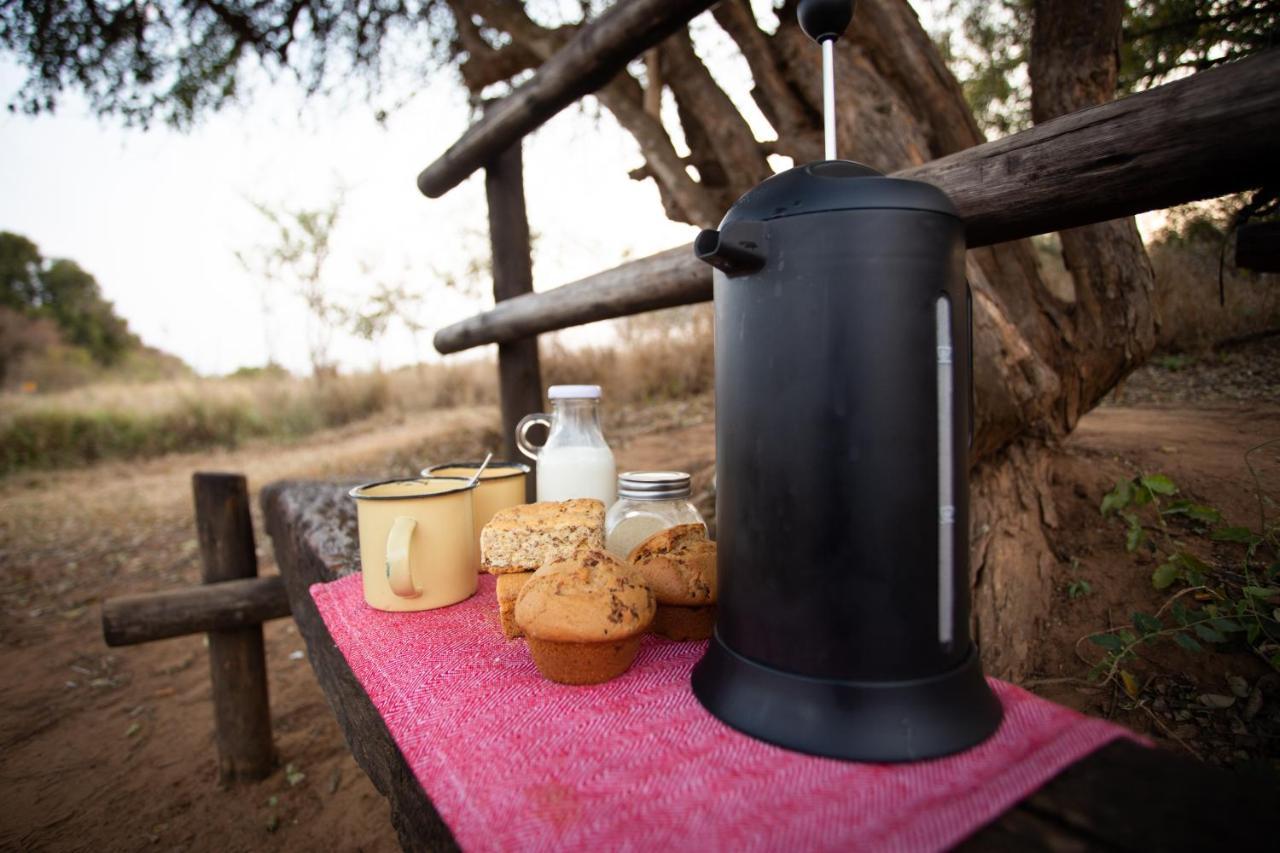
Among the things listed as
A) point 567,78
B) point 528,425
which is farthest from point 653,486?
point 567,78

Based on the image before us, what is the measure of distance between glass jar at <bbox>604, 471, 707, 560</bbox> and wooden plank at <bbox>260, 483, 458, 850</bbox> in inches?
16.0

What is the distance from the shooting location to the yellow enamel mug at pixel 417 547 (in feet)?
3.12

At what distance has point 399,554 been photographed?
0.94 metres

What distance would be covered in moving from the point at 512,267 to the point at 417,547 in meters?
1.50

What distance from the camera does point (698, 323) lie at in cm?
693

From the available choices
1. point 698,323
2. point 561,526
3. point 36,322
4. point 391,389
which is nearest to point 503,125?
point 561,526

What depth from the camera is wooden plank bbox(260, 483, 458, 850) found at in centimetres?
78

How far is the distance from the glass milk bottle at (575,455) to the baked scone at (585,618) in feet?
1.21

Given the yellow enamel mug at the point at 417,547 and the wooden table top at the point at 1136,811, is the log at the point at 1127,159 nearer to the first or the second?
the wooden table top at the point at 1136,811

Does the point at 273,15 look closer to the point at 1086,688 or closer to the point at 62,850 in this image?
the point at 62,850

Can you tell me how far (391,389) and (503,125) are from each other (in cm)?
847

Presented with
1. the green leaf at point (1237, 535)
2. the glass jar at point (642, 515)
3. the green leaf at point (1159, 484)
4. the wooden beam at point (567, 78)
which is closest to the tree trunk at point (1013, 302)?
the green leaf at point (1159, 484)

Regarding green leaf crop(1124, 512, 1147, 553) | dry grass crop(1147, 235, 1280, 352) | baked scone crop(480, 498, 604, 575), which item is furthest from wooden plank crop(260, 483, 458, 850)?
dry grass crop(1147, 235, 1280, 352)

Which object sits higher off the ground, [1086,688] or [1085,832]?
[1085,832]
